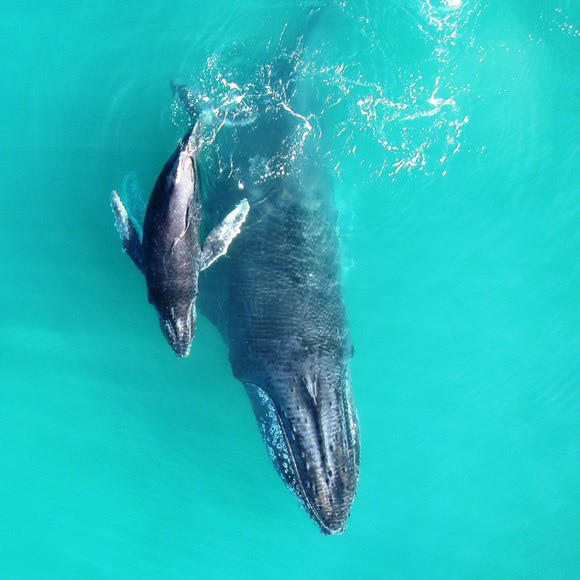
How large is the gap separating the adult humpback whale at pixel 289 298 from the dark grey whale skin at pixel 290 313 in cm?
2

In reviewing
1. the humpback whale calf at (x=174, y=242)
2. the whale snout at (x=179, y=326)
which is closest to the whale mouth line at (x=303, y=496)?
the whale snout at (x=179, y=326)

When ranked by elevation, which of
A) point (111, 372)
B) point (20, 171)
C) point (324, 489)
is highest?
point (20, 171)

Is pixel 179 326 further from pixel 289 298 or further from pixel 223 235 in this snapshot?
pixel 289 298

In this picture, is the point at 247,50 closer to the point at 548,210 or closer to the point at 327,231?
the point at 327,231

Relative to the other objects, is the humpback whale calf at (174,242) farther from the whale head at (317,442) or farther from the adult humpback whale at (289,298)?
the whale head at (317,442)

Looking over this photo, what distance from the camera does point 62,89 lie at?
39.8ft

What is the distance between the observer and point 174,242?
24.7 feet

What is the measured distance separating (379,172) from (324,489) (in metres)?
5.98

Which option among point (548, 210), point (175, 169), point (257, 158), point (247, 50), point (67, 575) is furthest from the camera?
point (67, 575)

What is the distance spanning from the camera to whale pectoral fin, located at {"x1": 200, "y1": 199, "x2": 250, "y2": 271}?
29.3 feet

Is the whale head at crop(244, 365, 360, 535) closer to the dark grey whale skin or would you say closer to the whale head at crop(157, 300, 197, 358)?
the dark grey whale skin

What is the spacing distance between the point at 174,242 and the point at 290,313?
2.46 meters

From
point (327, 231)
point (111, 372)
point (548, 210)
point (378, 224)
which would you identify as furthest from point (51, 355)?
point (548, 210)

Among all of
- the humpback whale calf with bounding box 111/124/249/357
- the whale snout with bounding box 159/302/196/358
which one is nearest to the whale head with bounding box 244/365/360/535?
the whale snout with bounding box 159/302/196/358
